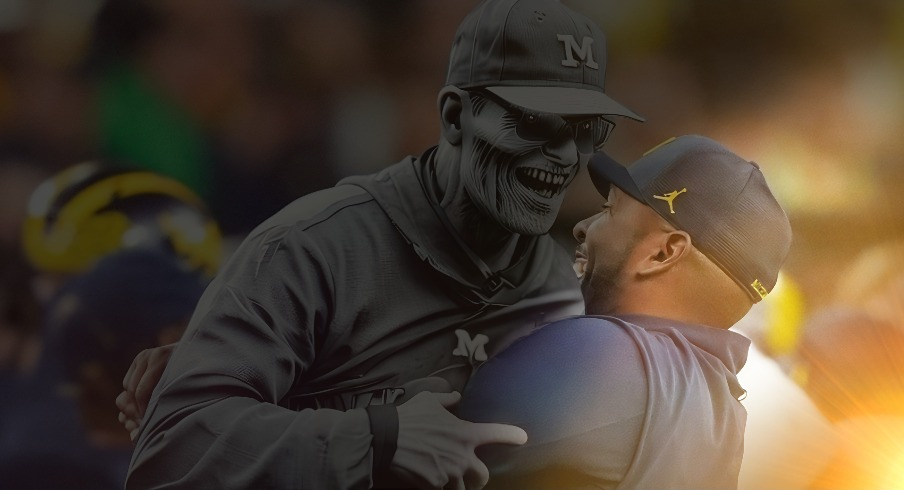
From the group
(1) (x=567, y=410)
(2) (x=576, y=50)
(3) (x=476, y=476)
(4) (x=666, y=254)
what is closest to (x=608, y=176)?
(4) (x=666, y=254)

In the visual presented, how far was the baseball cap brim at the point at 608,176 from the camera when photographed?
2918mm

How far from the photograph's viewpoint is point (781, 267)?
3.02 m

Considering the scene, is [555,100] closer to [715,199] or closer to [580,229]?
[580,229]

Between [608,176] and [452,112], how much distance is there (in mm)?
501

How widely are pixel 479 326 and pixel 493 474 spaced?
41 centimetres

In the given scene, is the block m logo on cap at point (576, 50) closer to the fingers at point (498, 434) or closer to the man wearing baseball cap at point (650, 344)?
the man wearing baseball cap at point (650, 344)

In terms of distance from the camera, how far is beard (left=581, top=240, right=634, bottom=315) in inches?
115

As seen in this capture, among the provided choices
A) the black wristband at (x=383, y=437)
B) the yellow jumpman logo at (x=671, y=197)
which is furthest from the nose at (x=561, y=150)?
the black wristband at (x=383, y=437)

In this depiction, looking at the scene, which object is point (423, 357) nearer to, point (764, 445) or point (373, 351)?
point (373, 351)

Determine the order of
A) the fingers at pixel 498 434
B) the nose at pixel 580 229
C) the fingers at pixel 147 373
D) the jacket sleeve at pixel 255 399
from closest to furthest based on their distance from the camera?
the jacket sleeve at pixel 255 399
the fingers at pixel 498 434
the fingers at pixel 147 373
the nose at pixel 580 229

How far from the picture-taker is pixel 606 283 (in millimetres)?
2922

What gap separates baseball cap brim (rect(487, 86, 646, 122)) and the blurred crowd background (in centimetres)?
27

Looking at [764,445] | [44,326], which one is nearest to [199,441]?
[44,326]

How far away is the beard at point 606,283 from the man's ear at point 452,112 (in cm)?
57
